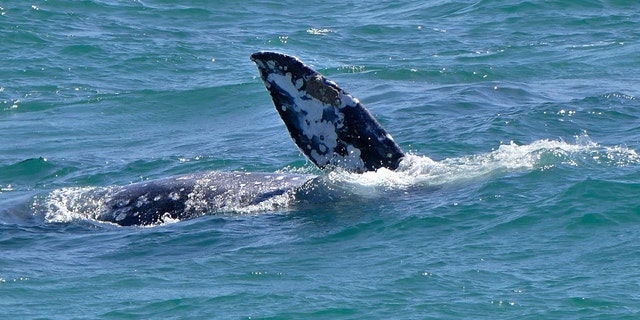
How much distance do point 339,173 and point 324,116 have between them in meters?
0.57

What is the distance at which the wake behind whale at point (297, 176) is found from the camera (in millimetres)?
11484

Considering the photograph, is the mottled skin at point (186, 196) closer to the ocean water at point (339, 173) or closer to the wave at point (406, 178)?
the wave at point (406, 178)

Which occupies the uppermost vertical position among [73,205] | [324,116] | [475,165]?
[324,116]

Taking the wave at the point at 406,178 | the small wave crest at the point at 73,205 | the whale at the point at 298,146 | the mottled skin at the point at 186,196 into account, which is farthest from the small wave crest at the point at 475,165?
the small wave crest at the point at 73,205

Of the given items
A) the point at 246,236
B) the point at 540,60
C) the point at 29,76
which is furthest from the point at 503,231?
the point at 29,76

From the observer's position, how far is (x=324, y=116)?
11500mm

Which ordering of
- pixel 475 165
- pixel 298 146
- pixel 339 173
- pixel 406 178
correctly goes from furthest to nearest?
pixel 475 165
pixel 406 178
pixel 298 146
pixel 339 173

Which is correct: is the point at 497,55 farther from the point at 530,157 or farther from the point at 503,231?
the point at 503,231

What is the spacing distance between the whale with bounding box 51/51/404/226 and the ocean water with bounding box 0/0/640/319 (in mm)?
198

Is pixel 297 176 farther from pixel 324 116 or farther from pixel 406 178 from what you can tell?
pixel 406 178

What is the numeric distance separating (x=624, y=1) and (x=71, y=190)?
1644cm

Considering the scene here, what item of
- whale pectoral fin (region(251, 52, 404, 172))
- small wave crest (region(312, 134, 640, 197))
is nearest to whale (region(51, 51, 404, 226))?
whale pectoral fin (region(251, 52, 404, 172))

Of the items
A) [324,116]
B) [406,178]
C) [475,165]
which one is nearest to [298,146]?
[324,116]

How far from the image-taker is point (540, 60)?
21.3m
